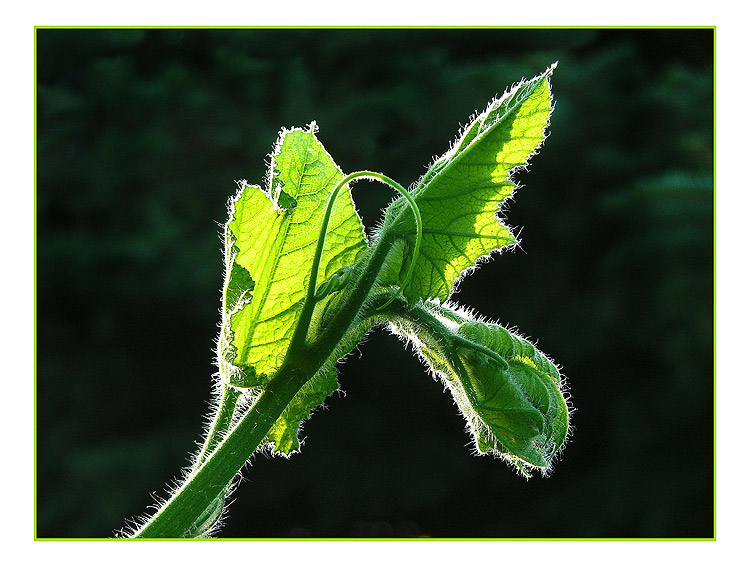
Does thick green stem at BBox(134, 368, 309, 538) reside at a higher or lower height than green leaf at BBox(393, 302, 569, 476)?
lower

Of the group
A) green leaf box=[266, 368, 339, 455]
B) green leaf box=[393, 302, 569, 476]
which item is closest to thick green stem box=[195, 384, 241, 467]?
green leaf box=[266, 368, 339, 455]

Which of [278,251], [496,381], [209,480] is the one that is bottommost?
[209,480]

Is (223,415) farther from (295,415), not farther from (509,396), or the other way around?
(509,396)

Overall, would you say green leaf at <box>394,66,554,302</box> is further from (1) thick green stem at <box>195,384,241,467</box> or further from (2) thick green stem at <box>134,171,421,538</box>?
(1) thick green stem at <box>195,384,241,467</box>

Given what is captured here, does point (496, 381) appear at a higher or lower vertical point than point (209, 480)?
higher

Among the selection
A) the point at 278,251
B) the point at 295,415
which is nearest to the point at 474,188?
the point at 278,251

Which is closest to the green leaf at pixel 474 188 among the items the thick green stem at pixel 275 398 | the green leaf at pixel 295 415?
the thick green stem at pixel 275 398

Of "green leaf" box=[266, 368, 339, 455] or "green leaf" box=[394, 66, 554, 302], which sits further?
"green leaf" box=[266, 368, 339, 455]

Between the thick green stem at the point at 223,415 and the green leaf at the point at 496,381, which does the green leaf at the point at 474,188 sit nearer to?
the green leaf at the point at 496,381
